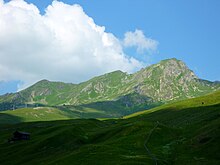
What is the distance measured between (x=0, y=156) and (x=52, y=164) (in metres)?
42.0

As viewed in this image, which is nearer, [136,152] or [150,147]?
[136,152]

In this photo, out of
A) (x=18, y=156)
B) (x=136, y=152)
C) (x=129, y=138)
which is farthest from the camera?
(x=18, y=156)

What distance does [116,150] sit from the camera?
249 ft

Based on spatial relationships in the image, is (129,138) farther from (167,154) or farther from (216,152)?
(216,152)

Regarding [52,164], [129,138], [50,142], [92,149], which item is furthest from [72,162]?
[50,142]

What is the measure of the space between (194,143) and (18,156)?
58.2m

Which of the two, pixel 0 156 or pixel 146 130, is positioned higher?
pixel 146 130

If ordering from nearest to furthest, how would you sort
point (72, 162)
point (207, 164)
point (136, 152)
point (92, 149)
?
1. point (207, 164)
2. point (72, 162)
3. point (136, 152)
4. point (92, 149)

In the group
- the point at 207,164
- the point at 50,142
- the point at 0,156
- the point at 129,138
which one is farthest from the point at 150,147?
the point at 0,156

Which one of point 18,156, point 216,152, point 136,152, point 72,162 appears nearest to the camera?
point 216,152

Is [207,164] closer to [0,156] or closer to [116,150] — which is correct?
[116,150]

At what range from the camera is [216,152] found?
63.2 m

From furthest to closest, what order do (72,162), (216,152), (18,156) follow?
(18,156) → (72,162) → (216,152)

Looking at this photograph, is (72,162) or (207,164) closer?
(207,164)
